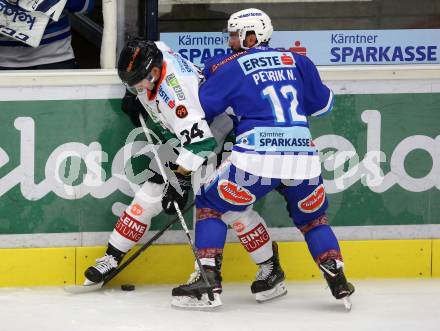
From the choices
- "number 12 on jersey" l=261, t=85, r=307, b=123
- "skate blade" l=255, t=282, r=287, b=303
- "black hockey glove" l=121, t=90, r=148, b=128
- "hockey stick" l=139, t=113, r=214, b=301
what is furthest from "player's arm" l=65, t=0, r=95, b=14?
"skate blade" l=255, t=282, r=287, b=303

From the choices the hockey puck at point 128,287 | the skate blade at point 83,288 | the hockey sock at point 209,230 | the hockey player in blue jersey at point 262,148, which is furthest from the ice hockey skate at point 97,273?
the hockey sock at point 209,230

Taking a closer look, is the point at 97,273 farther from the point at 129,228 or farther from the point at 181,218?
the point at 181,218

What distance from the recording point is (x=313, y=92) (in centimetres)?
564

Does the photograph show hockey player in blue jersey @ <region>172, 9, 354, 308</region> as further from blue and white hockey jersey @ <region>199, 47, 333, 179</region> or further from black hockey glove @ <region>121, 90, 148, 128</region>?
black hockey glove @ <region>121, 90, 148, 128</region>

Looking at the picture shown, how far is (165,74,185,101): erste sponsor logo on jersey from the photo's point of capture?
5504mm

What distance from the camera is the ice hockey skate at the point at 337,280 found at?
5559 millimetres

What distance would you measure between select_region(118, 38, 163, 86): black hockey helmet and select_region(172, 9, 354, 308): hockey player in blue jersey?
0.25 m

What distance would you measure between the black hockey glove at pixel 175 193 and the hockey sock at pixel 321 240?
0.55m

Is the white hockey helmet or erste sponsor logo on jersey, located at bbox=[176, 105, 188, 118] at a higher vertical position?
the white hockey helmet

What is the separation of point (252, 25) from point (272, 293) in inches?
47.8

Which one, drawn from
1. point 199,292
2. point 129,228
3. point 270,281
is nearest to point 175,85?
point 129,228

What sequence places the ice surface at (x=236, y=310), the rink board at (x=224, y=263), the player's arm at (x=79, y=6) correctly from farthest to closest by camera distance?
1. the player's arm at (x=79, y=6)
2. the rink board at (x=224, y=263)
3. the ice surface at (x=236, y=310)

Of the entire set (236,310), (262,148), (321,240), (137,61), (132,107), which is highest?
(137,61)

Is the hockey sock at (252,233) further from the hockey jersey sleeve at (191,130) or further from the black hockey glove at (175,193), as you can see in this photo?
the hockey jersey sleeve at (191,130)
